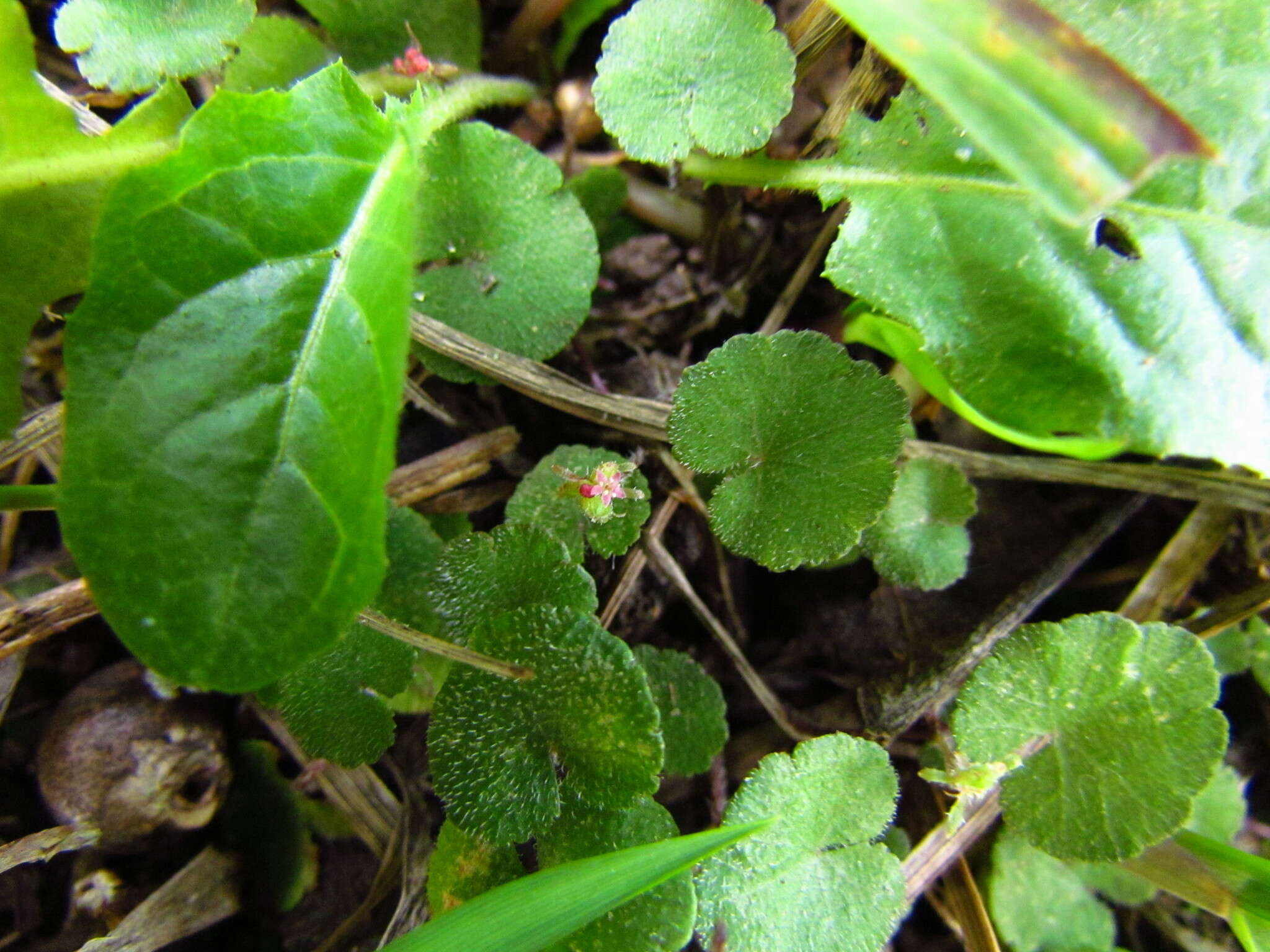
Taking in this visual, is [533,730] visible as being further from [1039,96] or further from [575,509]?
[1039,96]

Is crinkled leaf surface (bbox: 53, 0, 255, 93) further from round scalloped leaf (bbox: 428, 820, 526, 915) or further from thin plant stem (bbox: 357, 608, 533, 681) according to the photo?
round scalloped leaf (bbox: 428, 820, 526, 915)

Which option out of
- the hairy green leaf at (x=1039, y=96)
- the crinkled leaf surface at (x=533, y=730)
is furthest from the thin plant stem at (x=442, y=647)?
→ the hairy green leaf at (x=1039, y=96)

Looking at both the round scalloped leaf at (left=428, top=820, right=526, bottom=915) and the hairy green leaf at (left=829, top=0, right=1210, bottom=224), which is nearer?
the hairy green leaf at (left=829, top=0, right=1210, bottom=224)

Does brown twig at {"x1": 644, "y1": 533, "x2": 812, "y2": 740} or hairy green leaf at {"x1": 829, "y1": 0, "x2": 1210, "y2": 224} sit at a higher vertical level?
hairy green leaf at {"x1": 829, "y1": 0, "x2": 1210, "y2": 224}

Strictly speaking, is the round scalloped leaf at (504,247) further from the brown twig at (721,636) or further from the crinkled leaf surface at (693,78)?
the brown twig at (721,636)

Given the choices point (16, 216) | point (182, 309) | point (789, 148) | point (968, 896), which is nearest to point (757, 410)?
point (789, 148)

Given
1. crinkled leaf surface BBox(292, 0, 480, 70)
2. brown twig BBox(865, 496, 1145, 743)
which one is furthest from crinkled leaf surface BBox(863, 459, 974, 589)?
crinkled leaf surface BBox(292, 0, 480, 70)

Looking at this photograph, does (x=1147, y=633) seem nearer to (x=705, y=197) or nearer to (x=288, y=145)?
(x=705, y=197)
